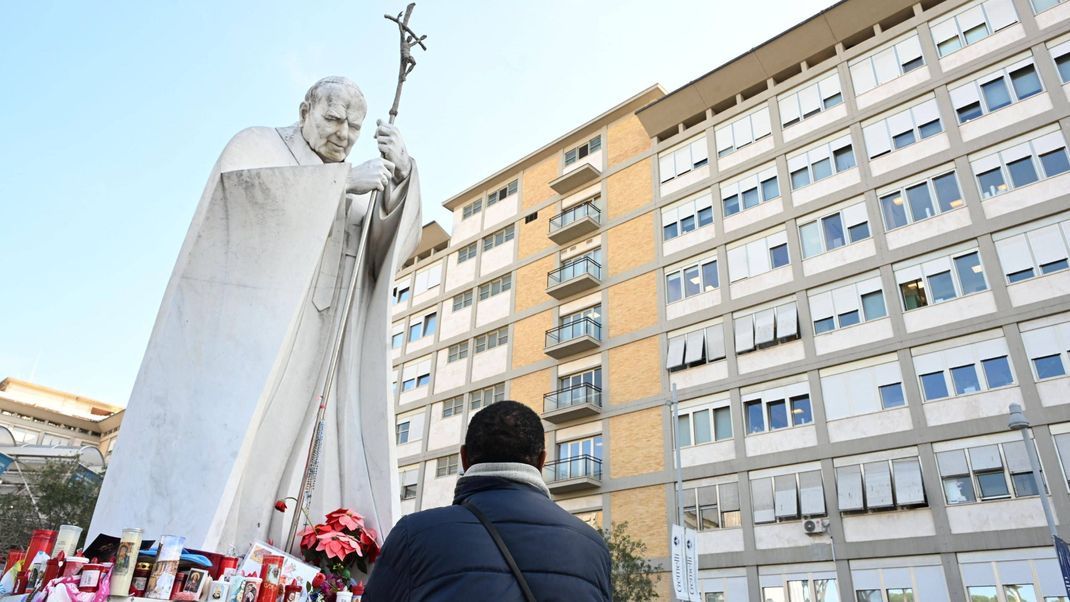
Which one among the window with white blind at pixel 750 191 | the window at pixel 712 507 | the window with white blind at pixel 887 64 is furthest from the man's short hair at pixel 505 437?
the window with white blind at pixel 887 64

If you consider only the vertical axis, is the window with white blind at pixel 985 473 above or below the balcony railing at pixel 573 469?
below

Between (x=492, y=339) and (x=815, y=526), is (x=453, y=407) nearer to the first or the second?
(x=492, y=339)

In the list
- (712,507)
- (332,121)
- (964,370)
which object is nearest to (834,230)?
(964,370)

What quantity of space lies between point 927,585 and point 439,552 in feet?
69.6

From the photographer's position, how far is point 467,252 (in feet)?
129

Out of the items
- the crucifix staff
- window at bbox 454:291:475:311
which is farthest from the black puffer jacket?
window at bbox 454:291:475:311

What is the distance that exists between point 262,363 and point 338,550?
3.85ft

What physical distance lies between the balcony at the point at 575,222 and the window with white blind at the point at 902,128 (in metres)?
11.1

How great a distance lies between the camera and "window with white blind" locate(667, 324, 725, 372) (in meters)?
26.3

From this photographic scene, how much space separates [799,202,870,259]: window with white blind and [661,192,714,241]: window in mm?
3906

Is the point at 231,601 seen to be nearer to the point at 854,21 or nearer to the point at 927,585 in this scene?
the point at 927,585

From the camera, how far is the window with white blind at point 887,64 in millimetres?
25672

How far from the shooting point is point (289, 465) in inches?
196

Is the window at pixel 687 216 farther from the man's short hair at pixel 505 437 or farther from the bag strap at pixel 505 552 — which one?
the bag strap at pixel 505 552
